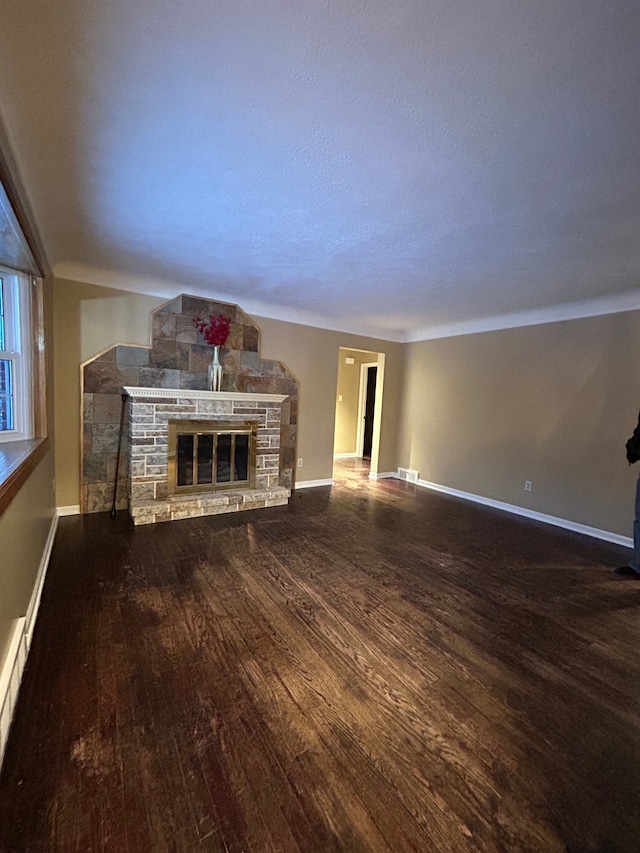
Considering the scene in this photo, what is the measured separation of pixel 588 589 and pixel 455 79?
3.13 m

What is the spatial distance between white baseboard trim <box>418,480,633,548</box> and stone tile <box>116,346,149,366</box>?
4201 mm

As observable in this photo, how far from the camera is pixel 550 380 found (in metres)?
4.17

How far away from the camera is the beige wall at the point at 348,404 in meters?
7.64

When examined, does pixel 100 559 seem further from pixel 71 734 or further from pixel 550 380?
pixel 550 380

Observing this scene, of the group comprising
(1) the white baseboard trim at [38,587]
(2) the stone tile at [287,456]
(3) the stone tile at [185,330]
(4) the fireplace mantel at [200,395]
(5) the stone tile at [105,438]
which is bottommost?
(1) the white baseboard trim at [38,587]

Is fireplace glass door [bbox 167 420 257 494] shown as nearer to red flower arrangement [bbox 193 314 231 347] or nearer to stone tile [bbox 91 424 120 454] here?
stone tile [bbox 91 424 120 454]

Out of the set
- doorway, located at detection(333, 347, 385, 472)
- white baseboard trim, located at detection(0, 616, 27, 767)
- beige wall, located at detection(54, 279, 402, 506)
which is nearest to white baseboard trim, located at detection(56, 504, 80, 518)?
beige wall, located at detection(54, 279, 402, 506)

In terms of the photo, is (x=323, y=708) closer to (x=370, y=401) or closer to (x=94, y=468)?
(x=94, y=468)

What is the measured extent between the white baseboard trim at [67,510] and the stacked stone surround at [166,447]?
487 millimetres

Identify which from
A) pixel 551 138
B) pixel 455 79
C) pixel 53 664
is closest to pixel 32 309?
pixel 53 664

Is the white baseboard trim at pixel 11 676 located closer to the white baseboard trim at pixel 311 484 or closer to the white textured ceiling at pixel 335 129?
the white textured ceiling at pixel 335 129

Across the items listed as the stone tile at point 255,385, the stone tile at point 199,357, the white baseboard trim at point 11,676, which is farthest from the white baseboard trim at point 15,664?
the stone tile at point 255,385

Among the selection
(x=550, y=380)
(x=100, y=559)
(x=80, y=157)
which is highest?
(x=80, y=157)

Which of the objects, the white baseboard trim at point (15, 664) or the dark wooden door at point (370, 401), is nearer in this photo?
the white baseboard trim at point (15, 664)
